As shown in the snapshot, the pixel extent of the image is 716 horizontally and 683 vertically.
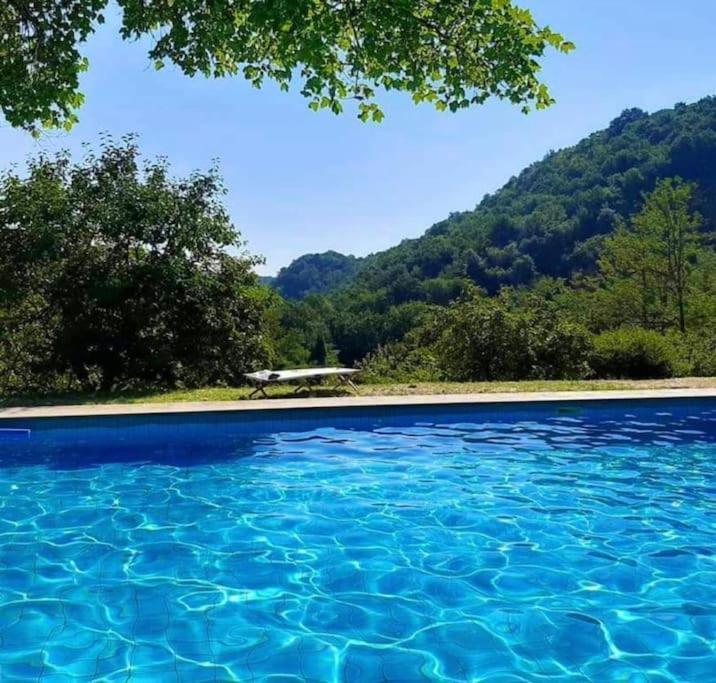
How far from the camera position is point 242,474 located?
24.2ft

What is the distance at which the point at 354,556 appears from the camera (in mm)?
4980

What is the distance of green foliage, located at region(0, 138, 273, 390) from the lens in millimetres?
11633

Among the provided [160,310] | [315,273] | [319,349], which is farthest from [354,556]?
[315,273]

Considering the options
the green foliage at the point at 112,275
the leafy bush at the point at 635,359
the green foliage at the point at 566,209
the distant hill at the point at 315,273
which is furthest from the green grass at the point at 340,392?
the distant hill at the point at 315,273

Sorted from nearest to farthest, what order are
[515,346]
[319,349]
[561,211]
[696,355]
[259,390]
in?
[259,390]
[515,346]
[696,355]
[319,349]
[561,211]

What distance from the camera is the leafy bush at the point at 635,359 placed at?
14000mm

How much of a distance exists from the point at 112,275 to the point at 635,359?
33.3 feet

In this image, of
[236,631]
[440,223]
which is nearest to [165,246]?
[236,631]

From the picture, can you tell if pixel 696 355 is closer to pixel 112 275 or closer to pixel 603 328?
pixel 603 328

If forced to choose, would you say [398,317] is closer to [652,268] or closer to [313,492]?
[652,268]

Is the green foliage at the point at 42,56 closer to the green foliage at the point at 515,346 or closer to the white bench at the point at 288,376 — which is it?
the white bench at the point at 288,376

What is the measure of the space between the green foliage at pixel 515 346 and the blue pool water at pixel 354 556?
16.6ft

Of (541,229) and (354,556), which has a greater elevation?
(541,229)

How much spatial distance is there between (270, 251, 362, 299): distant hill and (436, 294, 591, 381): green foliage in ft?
422
